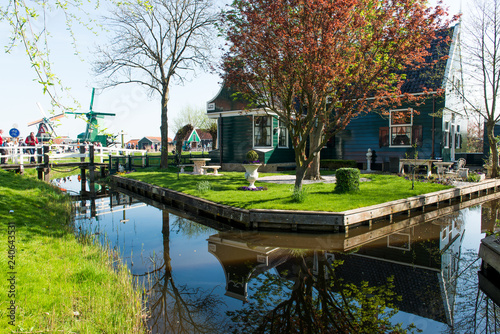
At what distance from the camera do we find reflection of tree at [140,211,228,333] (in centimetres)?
411

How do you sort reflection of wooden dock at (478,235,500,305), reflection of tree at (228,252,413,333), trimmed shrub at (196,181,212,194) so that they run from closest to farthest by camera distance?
reflection of tree at (228,252,413,333) → reflection of wooden dock at (478,235,500,305) → trimmed shrub at (196,181,212,194)

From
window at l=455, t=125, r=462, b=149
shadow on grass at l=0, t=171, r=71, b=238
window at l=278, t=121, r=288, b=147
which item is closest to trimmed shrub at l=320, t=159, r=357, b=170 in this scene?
window at l=278, t=121, r=288, b=147

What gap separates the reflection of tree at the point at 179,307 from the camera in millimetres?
4109

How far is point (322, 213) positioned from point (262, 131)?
10642 millimetres

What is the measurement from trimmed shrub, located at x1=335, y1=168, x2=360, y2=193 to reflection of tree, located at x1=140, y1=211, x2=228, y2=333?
632cm

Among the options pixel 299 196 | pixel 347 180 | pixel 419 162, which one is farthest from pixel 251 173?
pixel 419 162

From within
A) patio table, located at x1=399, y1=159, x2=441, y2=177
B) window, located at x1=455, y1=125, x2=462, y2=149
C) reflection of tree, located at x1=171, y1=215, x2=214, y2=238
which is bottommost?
reflection of tree, located at x1=171, y1=215, x2=214, y2=238

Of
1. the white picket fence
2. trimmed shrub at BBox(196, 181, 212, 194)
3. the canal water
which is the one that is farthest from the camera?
the white picket fence

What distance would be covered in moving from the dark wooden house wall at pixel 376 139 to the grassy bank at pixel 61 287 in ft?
45.7

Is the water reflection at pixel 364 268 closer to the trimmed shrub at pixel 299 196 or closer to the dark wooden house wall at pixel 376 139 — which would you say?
the trimmed shrub at pixel 299 196

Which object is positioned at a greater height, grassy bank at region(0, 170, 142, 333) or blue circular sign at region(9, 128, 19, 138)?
blue circular sign at region(9, 128, 19, 138)

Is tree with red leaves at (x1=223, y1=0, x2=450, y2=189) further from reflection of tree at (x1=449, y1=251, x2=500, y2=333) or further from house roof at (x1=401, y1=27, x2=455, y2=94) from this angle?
house roof at (x1=401, y1=27, x2=455, y2=94)

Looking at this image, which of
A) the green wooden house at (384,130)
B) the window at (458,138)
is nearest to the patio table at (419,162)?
the green wooden house at (384,130)

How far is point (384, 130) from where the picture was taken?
674 inches
